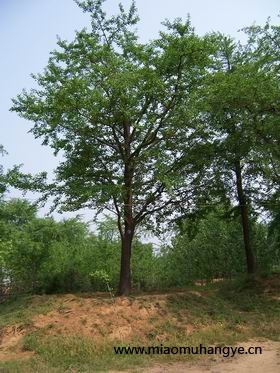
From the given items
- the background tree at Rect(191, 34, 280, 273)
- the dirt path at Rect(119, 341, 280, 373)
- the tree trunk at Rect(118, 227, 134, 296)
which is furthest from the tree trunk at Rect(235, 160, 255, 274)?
the dirt path at Rect(119, 341, 280, 373)

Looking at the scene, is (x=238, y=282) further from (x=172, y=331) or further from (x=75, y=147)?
(x=75, y=147)

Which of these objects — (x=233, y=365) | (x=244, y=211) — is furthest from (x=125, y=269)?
(x=233, y=365)

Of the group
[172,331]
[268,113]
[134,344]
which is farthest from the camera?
[268,113]

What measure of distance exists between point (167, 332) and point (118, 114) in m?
6.77

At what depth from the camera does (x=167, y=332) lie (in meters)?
12.1

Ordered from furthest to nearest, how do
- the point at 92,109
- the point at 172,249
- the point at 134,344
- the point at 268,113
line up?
the point at 172,249 < the point at 268,113 < the point at 92,109 < the point at 134,344

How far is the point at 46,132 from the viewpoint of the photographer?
49.3ft

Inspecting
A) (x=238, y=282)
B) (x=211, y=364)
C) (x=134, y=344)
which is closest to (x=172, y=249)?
(x=238, y=282)

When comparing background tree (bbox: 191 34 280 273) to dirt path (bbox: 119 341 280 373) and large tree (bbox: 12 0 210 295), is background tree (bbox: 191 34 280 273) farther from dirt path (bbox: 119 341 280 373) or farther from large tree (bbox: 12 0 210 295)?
dirt path (bbox: 119 341 280 373)

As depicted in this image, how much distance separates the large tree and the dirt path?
5668 millimetres

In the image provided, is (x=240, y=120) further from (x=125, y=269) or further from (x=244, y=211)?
(x=125, y=269)

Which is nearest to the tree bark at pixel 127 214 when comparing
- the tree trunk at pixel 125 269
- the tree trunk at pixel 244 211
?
the tree trunk at pixel 125 269

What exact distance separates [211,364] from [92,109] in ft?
26.5

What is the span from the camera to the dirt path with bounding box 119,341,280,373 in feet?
29.4
